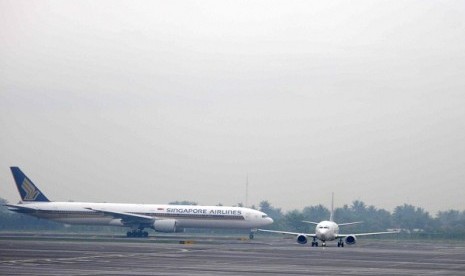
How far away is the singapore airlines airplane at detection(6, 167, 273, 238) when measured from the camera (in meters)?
87.6

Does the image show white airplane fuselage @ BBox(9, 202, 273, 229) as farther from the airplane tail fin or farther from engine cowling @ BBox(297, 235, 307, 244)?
engine cowling @ BBox(297, 235, 307, 244)

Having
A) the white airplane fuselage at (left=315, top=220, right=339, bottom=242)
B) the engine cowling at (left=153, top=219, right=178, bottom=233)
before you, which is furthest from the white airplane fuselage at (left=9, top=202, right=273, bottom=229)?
the white airplane fuselage at (left=315, top=220, right=339, bottom=242)

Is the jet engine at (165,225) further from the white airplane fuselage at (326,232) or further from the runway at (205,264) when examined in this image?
the runway at (205,264)

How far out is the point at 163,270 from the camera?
114 feet

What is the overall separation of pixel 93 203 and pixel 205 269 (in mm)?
55997

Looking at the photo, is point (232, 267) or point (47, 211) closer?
point (232, 267)

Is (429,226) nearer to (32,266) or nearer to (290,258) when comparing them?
(290,258)

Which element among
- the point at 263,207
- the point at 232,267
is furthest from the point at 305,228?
the point at 232,267

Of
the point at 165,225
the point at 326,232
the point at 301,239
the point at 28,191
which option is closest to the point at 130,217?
the point at 165,225

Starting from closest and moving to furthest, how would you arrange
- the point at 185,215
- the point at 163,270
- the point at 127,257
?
the point at 163,270
the point at 127,257
the point at 185,215

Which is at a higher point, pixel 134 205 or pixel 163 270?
pixel 134 205

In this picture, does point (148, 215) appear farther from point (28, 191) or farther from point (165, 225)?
point (28, 191)

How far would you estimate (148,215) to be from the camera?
8825 centimetres

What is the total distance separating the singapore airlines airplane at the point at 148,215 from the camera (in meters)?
87.6
